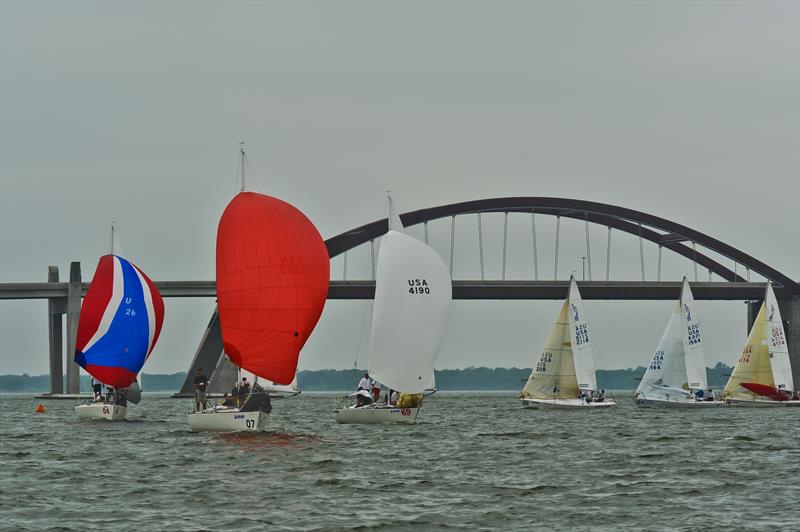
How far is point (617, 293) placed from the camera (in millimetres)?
104625

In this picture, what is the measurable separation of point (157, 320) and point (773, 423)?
21.9 meters

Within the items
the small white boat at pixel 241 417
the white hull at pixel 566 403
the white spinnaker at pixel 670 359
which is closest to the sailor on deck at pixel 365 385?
the small white boat at pixel 241 417

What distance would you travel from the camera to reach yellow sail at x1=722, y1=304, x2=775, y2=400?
64.6m

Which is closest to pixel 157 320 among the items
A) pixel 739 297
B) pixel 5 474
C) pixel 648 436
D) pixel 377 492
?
pixel 648 436

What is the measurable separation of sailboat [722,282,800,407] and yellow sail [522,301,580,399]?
369 inches

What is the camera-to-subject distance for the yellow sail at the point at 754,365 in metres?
64.6

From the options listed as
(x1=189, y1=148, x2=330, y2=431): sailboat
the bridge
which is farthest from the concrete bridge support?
(x1=189, y1=148, x2=330, y2=431): sailboat

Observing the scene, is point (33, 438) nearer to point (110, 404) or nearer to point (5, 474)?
point (110, 404)

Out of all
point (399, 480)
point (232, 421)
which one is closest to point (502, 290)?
point (232, 421)

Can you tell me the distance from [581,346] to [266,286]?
2984 cm

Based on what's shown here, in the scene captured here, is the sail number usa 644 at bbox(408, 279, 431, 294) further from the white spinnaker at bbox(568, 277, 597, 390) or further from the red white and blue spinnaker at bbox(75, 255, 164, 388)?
the white spinnaker at bbox(568, 277, 597, 390)

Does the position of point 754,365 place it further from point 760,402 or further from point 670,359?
point 670,359

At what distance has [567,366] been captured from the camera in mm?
60938

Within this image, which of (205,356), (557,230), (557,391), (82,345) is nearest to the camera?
(82,345)
